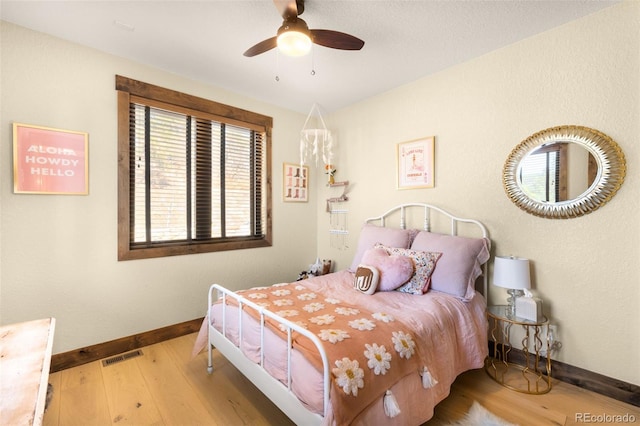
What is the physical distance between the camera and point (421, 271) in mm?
2201

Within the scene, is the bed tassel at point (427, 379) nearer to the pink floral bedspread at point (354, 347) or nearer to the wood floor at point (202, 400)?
the pink floral bedspread at point (354, 347)

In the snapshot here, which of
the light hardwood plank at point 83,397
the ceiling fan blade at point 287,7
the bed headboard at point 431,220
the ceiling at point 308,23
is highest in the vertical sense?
the ceiling at point 308,23

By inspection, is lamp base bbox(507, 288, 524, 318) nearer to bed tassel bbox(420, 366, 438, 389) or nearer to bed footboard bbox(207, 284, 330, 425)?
bed tassel bbox(420, 366, 438, 389)

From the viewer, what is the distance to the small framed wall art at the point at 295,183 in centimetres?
353

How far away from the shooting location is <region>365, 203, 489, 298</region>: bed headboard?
7.84ft

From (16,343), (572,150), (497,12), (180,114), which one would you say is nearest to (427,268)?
(572,150)

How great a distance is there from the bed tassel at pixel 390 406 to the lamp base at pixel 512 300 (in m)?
1.23

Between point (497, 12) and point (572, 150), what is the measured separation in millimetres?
1102

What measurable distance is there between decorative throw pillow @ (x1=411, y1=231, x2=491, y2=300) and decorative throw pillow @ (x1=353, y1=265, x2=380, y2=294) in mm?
469

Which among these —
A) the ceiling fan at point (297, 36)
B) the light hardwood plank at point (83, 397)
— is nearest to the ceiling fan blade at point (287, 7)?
the ceiling fan at point (297, 36)

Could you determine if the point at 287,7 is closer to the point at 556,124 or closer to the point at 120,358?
the point at 556,124

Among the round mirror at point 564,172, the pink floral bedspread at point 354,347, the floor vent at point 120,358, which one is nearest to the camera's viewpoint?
the pink floral bedspread at point 354,347

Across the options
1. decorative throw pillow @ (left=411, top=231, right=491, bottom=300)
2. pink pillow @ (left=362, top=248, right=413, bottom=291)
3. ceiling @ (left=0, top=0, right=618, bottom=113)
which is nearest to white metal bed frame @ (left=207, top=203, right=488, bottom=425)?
decorative throw pillow @ (left=411, top=231, right=491, bottom=300)

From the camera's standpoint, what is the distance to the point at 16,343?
3.91 ft
